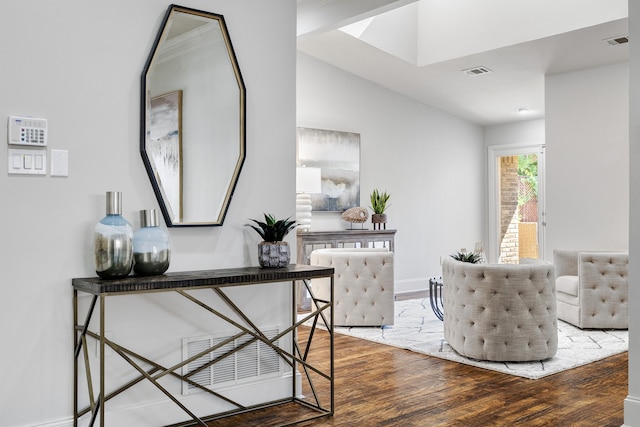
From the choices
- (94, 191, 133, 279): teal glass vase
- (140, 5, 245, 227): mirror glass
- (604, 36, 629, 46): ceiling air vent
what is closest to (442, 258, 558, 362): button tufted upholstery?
(140, 5, 245, 227): mirror glass

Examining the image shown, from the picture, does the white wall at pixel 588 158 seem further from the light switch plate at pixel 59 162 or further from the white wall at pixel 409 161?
the light switch plate at pixel 59 162

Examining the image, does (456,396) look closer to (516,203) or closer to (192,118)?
(192,118)

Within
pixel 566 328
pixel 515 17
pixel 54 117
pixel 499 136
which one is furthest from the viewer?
pixel 499 136

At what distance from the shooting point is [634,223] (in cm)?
271

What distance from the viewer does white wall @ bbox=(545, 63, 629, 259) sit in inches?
241

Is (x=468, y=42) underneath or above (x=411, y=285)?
above

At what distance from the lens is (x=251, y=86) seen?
3.14 metres

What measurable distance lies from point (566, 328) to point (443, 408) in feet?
8.70

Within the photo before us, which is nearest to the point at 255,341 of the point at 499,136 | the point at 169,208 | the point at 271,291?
the point at 271,291

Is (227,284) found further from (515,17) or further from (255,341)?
(515,17)

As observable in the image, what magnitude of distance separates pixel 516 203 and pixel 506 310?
5261 mm

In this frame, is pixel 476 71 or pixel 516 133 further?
pixel 516 133

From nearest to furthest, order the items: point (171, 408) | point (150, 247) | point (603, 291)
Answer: point (150, 247) < point (171, 408) < point (603, 291)

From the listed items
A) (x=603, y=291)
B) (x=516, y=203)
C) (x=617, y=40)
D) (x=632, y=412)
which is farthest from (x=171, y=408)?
(x=516, y=203)
